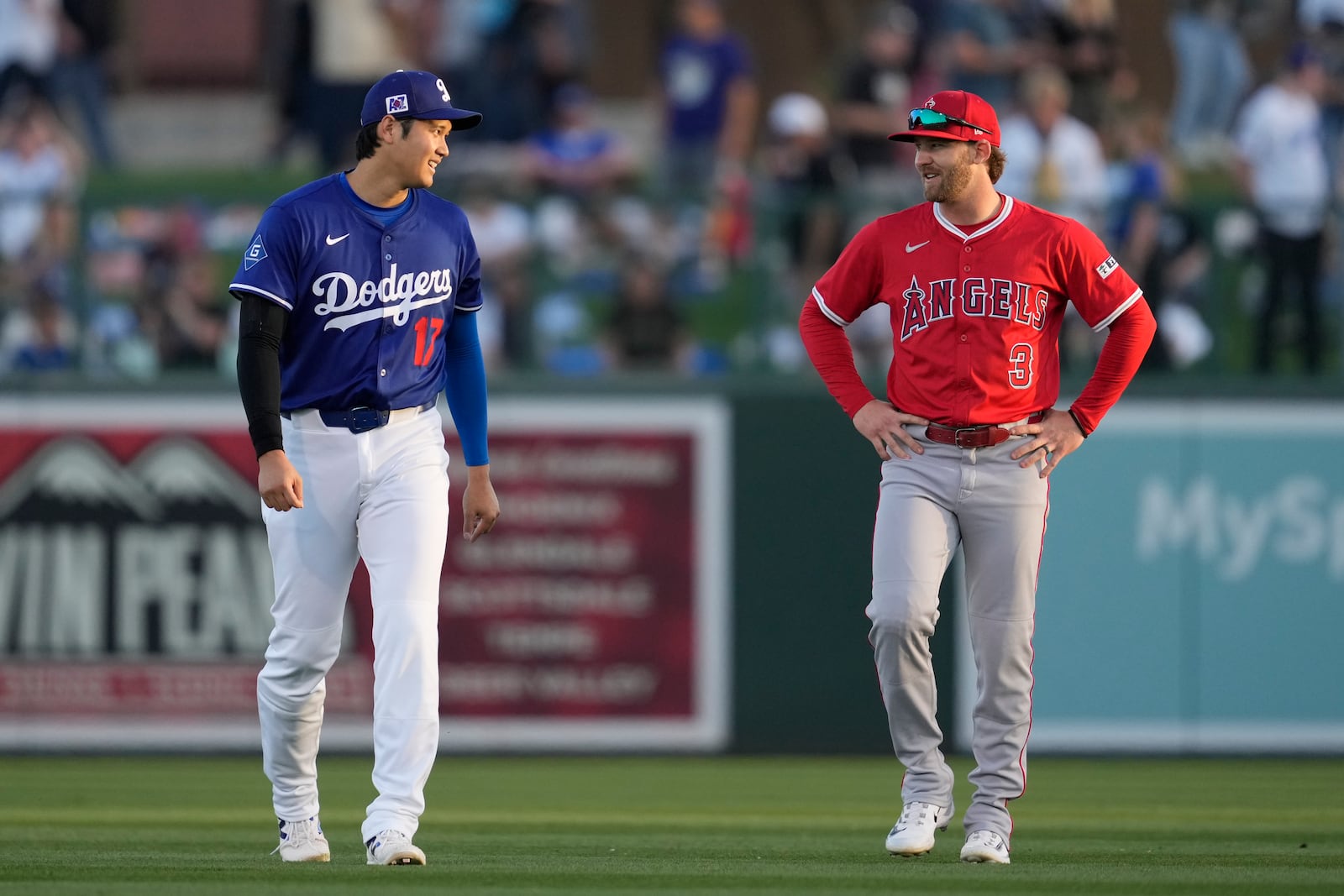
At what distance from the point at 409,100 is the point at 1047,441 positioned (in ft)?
7.47

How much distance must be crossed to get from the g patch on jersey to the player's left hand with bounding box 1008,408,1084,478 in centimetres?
239

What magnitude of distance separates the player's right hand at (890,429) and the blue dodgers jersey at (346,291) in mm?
1432

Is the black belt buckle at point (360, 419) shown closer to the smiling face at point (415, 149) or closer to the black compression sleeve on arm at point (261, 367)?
the black compression sleeve on arm at point (261, 367)

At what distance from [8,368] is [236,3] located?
1072 cm

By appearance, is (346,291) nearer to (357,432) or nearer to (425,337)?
(425,337)

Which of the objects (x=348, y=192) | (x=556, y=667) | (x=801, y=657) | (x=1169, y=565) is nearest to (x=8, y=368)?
(x=556, y=667)

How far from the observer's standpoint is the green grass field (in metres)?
5.96

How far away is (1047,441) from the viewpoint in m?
6.73

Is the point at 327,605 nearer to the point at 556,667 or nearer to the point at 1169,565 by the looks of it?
the point at 556,667

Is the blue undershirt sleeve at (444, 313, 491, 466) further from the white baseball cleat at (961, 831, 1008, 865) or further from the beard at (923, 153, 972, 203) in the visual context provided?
the white baseball cleat at (961, 831, 1008, 865)

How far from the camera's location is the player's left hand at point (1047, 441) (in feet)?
22.0

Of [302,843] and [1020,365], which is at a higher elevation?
[1020,365]

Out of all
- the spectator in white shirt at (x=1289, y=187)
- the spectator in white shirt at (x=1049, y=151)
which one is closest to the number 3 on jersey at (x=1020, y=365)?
the spectator in white shirt at (x=1289, y=187)

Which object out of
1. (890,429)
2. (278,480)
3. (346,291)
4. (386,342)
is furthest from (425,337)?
(890,429)
